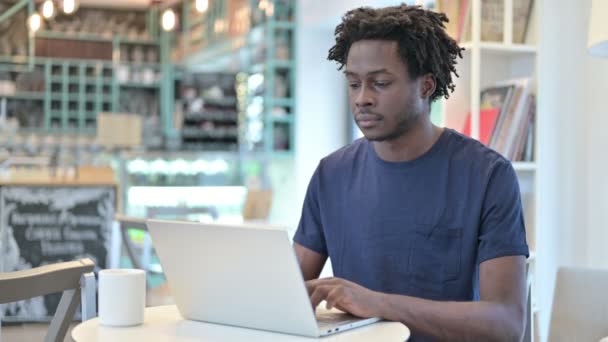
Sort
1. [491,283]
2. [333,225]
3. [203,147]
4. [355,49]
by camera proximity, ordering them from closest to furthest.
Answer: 1. [491,283]
2. [355,49]
3. [333,225]
4. [203,147]

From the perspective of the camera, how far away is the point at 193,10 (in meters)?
10.3

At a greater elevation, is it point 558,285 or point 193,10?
point 193,10

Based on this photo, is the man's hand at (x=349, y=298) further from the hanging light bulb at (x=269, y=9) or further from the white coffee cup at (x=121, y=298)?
the hanging light bulb at (x=269, y=9)

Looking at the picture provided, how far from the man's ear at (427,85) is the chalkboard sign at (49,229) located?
384cm

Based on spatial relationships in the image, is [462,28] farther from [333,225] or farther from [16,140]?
[16,140]

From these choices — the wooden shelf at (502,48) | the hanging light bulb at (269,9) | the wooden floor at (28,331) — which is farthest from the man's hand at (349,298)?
the hanging light bulb at (269,9)

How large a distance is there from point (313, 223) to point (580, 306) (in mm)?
841

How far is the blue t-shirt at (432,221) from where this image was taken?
1637 mm

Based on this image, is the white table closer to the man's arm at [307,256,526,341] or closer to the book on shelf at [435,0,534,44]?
the man's arm at [307,256,526,341]

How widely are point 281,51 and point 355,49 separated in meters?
6.05

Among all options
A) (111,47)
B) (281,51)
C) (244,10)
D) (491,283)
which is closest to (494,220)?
(491,283)

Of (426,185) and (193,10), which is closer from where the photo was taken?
(426,185)

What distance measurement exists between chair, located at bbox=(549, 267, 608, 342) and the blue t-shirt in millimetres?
651

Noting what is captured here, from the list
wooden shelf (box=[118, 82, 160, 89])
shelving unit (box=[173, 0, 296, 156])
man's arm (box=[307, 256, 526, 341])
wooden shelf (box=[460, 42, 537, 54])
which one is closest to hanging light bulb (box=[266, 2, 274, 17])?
shelving unit (box=[173, 0, 296, 156])
